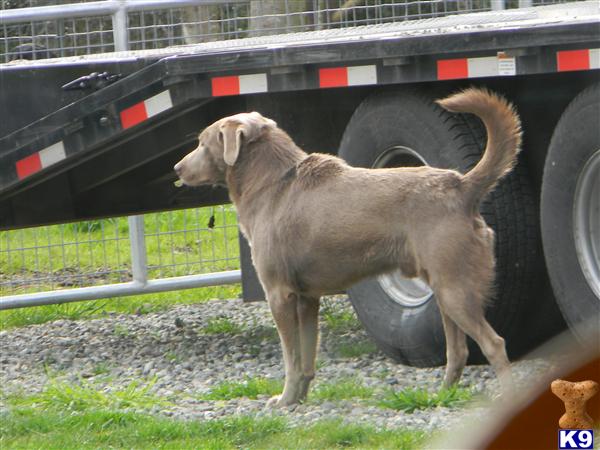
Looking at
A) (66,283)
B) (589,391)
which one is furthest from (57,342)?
(589,391)

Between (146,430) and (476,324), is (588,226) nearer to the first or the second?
(476,324)

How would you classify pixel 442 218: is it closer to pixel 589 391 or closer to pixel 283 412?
pixel 283 412

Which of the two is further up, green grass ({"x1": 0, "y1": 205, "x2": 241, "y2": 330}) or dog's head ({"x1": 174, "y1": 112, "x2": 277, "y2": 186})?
dog's head ({"x1": 174, "y1": 112, "x2": 277, "y2": 186})

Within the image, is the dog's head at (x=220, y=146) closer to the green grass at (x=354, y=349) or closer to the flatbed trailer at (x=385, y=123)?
the flatbed trailer at (x=385, y=123)

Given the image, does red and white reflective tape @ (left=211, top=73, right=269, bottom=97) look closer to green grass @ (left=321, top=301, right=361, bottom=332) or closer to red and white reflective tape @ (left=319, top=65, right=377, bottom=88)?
red and white reflective tape @ (left=319, top=65, right=377, bottom=88)

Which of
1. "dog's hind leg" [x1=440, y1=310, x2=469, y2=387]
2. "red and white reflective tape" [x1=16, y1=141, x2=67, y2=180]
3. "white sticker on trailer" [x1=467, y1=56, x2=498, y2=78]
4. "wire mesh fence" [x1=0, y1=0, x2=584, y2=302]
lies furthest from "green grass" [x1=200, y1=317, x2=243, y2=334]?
"white sticker on trailer" [x1=467, y1=56, x2=498, y2=78]

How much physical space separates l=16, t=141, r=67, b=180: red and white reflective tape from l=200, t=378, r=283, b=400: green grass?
1.84m

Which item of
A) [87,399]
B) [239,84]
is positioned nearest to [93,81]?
[239,84]

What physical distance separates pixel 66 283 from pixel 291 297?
13.5 ft

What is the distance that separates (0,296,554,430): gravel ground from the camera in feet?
18.3

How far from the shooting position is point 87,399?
586cm

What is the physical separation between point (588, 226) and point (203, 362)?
8.58 feet

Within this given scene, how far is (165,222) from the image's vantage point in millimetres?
9898

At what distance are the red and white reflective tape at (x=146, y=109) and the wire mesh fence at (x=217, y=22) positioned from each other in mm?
1450
